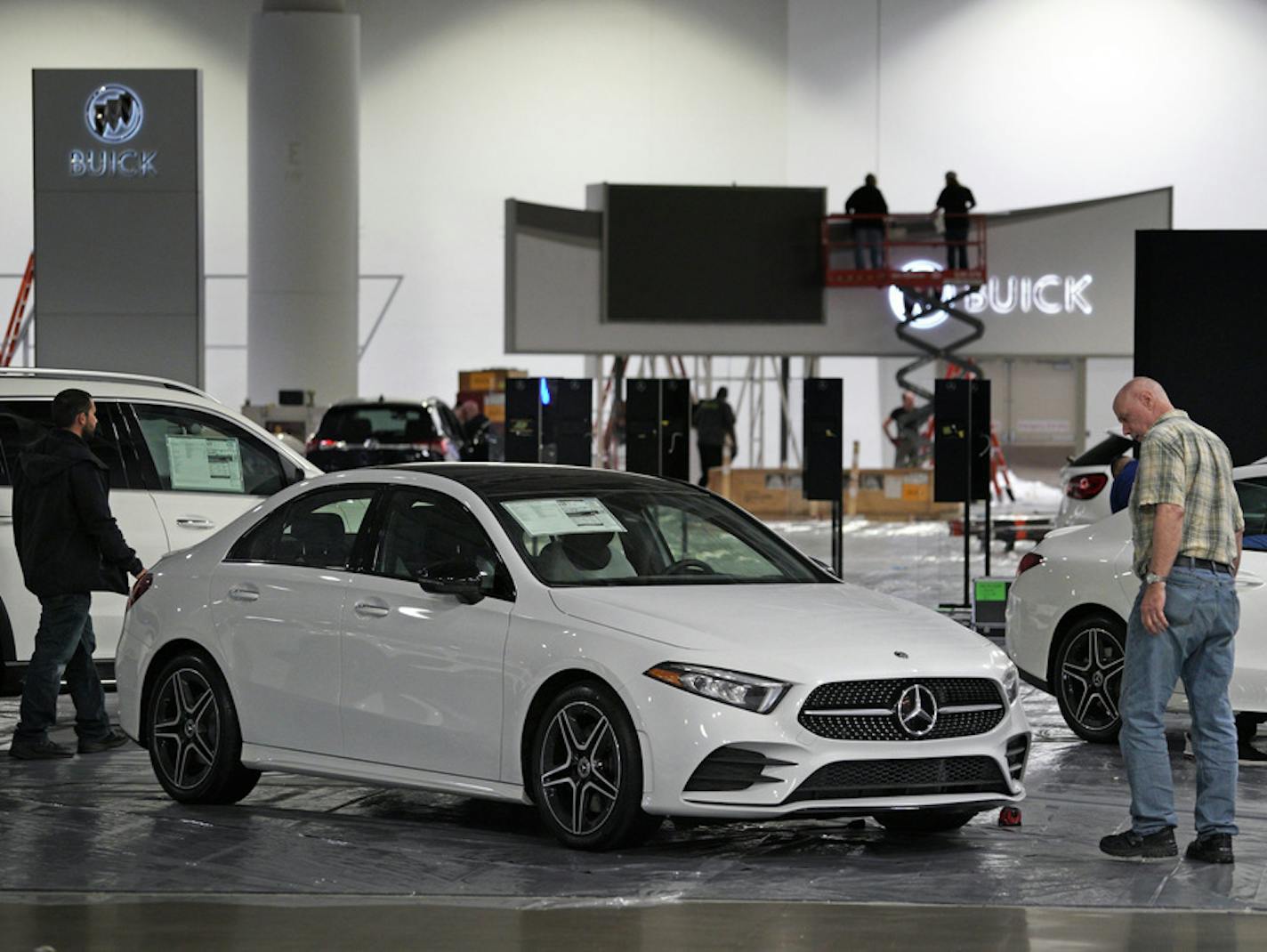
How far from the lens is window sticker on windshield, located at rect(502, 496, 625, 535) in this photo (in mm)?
8273

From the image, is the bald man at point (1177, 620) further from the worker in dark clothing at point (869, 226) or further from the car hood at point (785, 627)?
the worker in dark clothing at point (869, 226)

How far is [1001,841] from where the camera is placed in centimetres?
→ 811

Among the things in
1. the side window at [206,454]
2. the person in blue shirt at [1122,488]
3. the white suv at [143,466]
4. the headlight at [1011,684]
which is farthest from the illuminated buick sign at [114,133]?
the headlight at [1011,684]

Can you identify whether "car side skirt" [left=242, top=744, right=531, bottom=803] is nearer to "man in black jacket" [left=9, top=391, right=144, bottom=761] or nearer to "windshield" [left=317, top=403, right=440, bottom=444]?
"man in black jacket" [left=9, top=391, right=144, bottom=761]

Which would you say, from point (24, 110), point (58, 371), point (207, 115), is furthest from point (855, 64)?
point (58, 371)

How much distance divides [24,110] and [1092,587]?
32396mm

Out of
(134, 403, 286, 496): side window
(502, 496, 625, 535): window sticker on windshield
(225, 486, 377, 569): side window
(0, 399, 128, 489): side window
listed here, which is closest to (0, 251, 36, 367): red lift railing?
(134, 403, 286, 496): side window

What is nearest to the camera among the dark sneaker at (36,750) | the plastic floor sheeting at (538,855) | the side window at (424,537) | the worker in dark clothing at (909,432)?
the plastic floor sheeting at (538,855)

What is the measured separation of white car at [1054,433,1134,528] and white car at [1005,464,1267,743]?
7466 millimetres

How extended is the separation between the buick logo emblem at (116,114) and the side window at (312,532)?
10958 mm

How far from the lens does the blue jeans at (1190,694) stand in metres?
7.63

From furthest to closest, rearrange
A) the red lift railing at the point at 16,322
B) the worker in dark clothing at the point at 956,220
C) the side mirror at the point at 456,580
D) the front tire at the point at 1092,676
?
the red lift railing at the point at 16,322 < the worker in dark clothing at the point at 956,220 < the front tire at the point at 1092,676 < the side mirror at the point at 456,580

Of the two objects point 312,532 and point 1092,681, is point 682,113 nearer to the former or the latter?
point 1092,681

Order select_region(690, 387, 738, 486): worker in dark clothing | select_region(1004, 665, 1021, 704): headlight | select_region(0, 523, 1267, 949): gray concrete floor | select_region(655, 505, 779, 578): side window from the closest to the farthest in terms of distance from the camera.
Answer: select_region(0, 523, 1267, 949): gray concrete floor, select_region(1004, 665, 1021, 704): headlight, select_region(655, 505, 779, 578): side window, select_region(690, 387, 738, 486): worker in dark clothing
